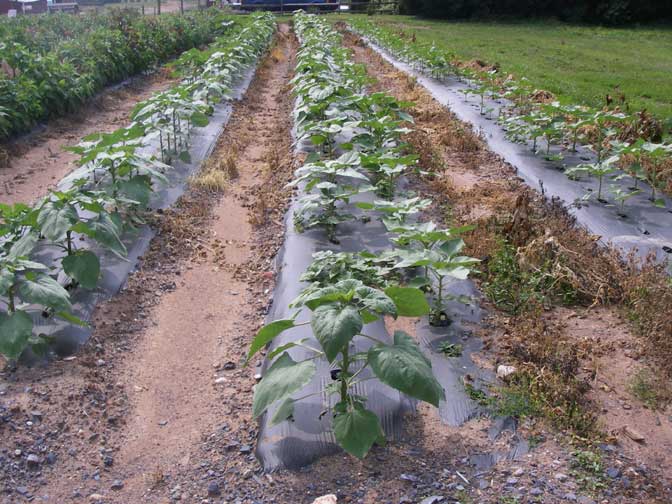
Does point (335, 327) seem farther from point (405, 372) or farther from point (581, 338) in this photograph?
point (581, 338)

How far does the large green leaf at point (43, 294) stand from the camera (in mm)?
3285

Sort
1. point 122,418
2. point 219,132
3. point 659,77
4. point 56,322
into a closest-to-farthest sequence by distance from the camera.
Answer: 1. point 122,418
2. point 56,322
3. point 219,132
4. point 659,77

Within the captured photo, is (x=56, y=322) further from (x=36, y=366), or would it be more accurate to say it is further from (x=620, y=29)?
(x=620, y=29)

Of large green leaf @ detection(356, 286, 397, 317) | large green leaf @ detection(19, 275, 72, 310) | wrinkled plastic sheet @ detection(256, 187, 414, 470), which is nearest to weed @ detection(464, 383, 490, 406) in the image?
wrinkled plastic sheet @ detection(256, 187, 414, 470)

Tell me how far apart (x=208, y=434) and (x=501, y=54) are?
15309 millimetres

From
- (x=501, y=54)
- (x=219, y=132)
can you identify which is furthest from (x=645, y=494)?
(x=501, y=54)

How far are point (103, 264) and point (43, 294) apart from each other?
1214mm

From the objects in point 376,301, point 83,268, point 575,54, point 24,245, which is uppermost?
point 575,54

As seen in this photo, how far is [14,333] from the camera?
3279 mm

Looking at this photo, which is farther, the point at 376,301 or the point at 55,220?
the point at 55,220

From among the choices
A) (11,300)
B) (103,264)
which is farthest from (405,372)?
(103,264)

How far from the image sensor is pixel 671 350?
134 inches

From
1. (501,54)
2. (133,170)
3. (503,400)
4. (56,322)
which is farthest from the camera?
(501,54)

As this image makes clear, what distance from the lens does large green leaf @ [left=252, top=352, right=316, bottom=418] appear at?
8.68ft
